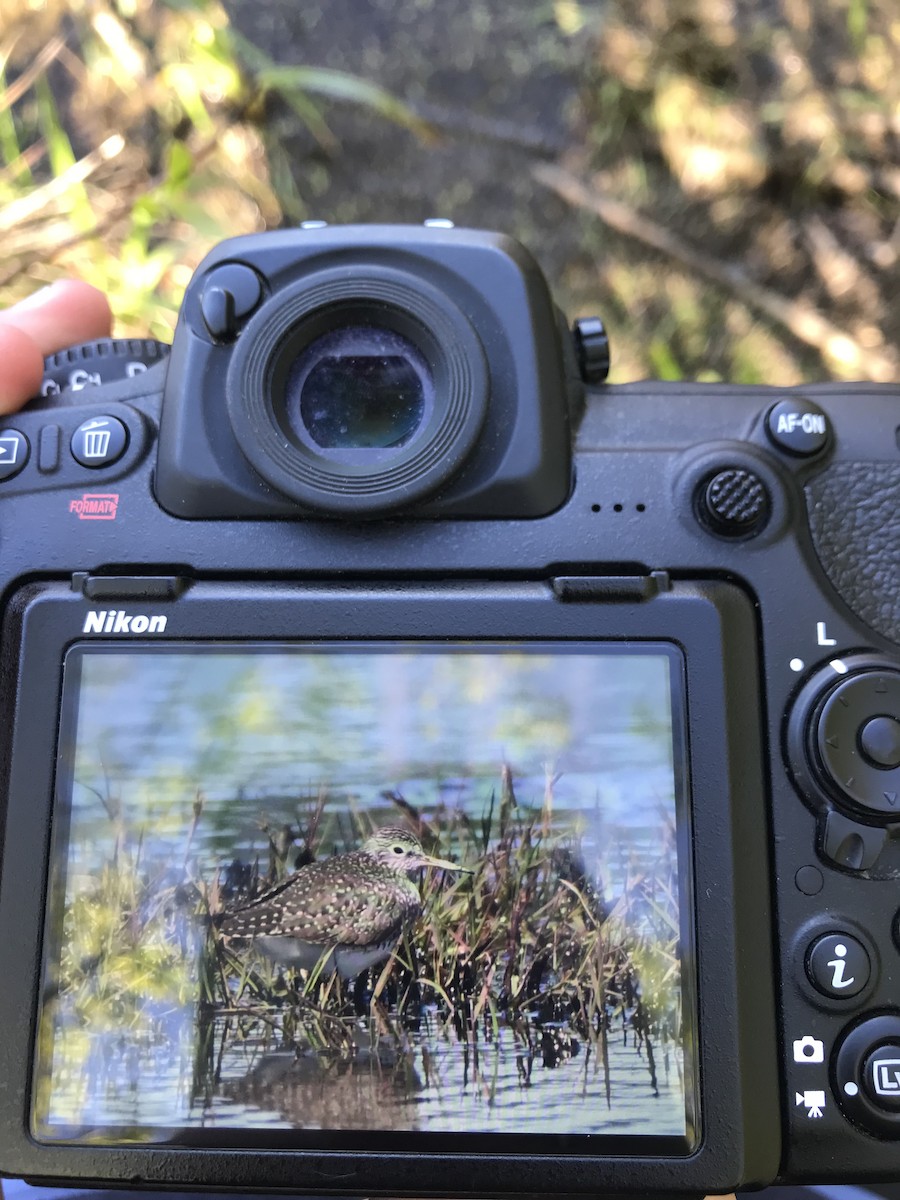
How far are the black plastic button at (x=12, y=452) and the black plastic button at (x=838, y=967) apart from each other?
0.45 meters

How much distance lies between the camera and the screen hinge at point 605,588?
1.83 feet

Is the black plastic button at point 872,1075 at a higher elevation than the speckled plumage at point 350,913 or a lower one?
lower

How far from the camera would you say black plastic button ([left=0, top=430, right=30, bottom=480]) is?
0.58 m

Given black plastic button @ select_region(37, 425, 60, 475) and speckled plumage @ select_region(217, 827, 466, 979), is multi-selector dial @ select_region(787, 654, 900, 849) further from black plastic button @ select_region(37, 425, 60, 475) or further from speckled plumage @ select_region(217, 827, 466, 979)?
black plastic button @ select_region(37, 425, 60, 475)

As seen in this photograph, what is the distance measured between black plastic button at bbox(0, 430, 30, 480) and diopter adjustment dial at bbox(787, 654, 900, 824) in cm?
40

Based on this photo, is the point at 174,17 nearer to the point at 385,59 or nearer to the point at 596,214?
the point at 385,59

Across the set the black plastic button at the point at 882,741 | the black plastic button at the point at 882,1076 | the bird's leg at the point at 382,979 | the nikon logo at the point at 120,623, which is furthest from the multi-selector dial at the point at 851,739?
the nikon logo at the point at 120,623

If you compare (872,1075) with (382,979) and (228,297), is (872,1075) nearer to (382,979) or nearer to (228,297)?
(382,979)

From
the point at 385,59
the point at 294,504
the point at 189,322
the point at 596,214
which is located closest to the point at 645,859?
the point at 294,504

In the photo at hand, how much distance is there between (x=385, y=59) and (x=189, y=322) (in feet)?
2.06

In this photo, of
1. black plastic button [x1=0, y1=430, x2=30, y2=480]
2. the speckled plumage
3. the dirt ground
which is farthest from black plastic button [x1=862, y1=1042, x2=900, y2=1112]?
the dirt ground

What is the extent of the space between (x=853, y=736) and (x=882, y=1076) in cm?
15

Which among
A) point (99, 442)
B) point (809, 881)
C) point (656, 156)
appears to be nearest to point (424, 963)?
point (809, 881)

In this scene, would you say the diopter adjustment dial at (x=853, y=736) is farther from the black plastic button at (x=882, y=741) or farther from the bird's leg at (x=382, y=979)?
the bird's leg at (x=382, y=979)
